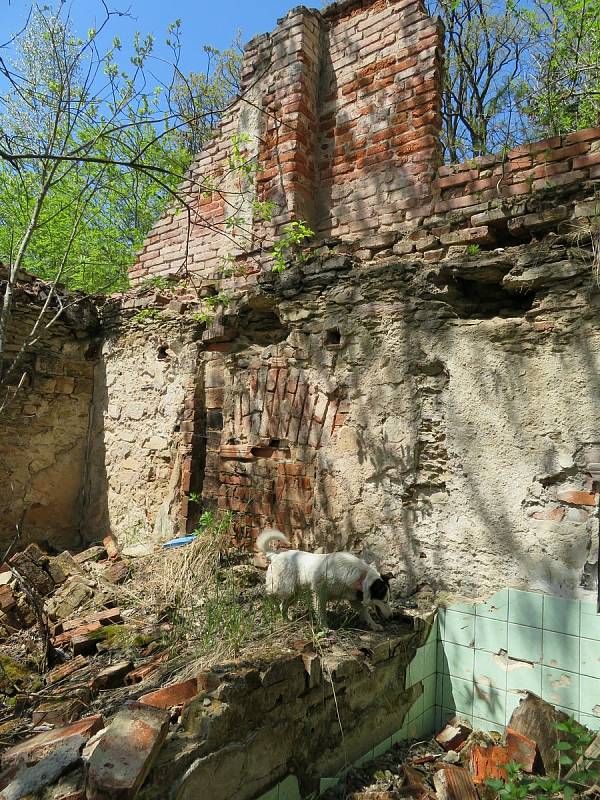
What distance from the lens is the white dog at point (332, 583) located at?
295 centimetres

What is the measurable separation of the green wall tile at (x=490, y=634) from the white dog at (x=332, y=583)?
1.61 ft

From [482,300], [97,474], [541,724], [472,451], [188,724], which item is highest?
[482,300]

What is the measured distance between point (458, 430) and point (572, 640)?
119 cm

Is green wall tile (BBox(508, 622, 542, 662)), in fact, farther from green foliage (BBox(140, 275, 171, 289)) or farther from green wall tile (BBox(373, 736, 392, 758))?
green foliage (BBox(140, 275, 171, 289))

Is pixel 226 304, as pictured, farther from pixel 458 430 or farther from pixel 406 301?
pixel 458 430

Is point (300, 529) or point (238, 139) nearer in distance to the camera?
point (300, 529)

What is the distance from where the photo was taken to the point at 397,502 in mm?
3414

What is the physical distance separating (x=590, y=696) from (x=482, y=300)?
2.19 metres

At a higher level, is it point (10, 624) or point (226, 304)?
point (226, 304)

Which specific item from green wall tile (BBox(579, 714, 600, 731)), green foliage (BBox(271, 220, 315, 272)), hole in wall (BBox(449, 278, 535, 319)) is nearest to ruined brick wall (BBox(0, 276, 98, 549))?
green foliage (BBox(271, 220, 315, 272))

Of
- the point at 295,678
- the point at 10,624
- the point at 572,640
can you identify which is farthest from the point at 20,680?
the point at 572,640

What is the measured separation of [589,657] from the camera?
2.67 m

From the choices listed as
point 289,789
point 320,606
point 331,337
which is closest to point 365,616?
point 320,606

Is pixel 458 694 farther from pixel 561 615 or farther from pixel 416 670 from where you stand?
pixel 561 615
